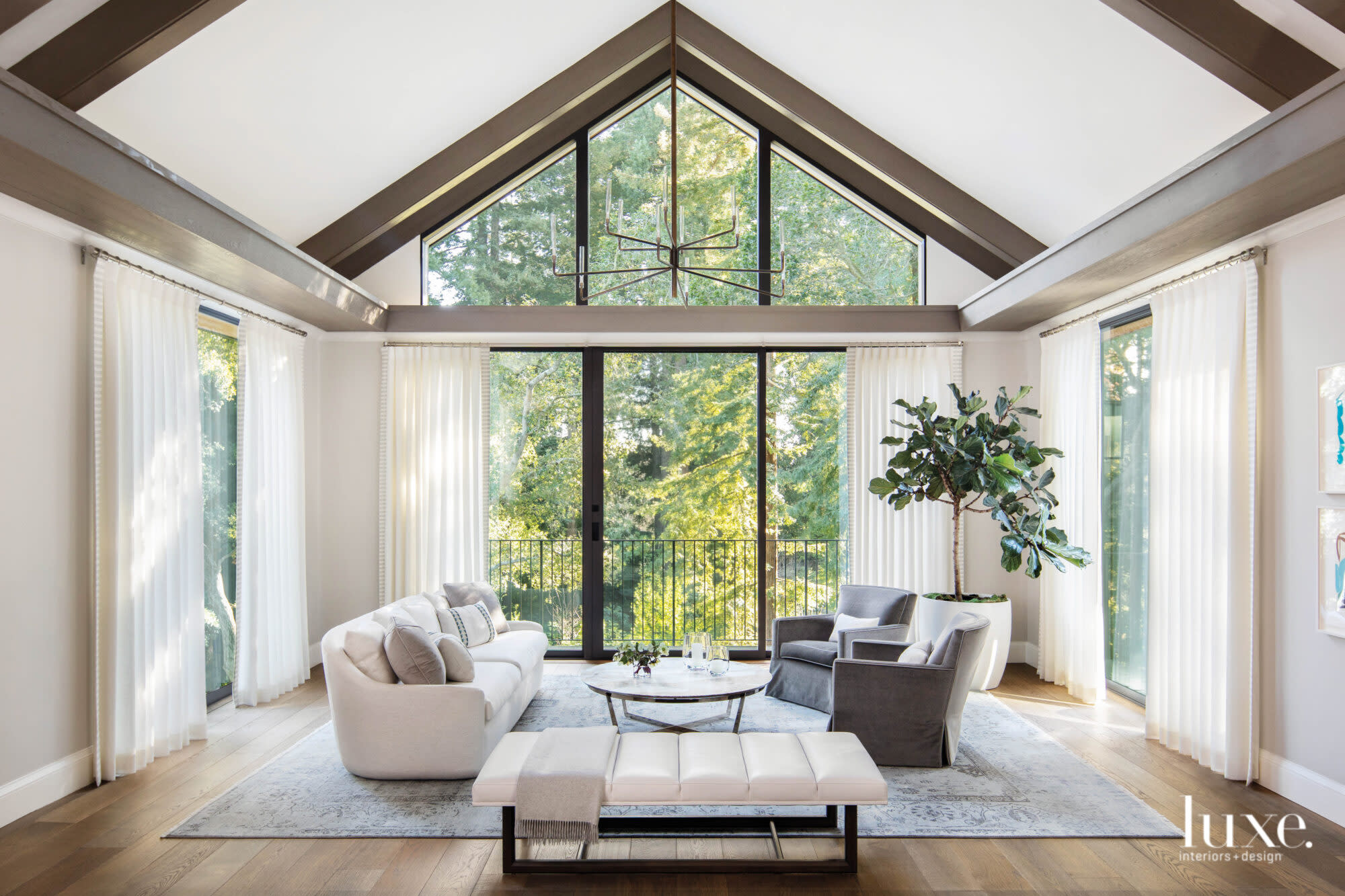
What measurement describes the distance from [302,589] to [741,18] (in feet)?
16.1

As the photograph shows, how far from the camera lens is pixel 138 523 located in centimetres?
405

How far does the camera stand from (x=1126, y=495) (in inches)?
204

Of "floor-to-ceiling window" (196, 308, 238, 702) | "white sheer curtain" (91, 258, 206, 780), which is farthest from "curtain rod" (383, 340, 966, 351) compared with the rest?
"white sheer curtain" (91, 258, 206, 780)

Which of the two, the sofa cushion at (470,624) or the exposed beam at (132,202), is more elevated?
the exposed beam at (132,202)

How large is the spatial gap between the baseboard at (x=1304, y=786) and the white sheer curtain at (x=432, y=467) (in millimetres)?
4946

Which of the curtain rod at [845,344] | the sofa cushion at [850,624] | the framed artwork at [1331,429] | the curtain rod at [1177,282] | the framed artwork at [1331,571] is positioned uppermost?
the curtain rod at [1177,282]

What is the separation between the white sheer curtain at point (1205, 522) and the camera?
12.7 ft

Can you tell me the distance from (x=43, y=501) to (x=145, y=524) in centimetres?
51

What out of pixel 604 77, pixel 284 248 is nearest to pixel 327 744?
pixel 284 248

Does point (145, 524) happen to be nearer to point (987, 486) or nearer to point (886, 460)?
Answer: point (987, 486)

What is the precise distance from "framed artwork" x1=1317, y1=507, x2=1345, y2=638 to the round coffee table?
252 cm

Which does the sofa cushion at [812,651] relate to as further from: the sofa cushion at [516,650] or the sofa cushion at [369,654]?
the sofa cushion at [369,654]

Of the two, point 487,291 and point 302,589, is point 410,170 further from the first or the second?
point 302,589

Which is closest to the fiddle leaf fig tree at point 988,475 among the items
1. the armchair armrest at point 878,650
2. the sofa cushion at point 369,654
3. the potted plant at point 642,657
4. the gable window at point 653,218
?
the armchair armrest at point 878,650
